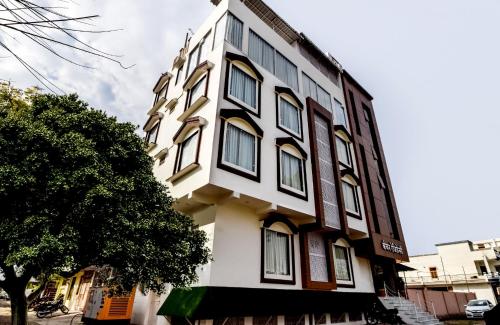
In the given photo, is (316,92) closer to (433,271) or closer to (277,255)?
(277,255)

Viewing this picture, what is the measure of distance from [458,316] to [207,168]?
28.0 metres

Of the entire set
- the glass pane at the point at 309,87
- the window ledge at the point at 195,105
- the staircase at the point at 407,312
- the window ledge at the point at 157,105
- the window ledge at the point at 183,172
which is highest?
the glass pane at the point at 309,87

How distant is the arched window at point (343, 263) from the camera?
41.6ft

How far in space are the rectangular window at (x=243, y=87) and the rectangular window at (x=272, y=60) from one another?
66.7 inches

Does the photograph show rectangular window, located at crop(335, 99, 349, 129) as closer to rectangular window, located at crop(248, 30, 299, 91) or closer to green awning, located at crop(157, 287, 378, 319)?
rectangular window, located at crop(248, 30, 299, 91)

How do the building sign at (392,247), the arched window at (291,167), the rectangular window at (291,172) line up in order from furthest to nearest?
1. the building sign at (392,247)
2. the rectangular window at (291,172)
3. the arched window at (291,167)

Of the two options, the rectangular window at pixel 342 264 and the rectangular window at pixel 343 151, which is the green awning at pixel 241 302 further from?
the rectangular window at pixel 343 151

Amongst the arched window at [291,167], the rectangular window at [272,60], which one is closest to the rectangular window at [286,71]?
the rectangular window at [272,60]

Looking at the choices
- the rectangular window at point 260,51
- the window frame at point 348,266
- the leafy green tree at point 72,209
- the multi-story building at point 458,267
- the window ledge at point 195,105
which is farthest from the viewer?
the multi-story building at point 458,267

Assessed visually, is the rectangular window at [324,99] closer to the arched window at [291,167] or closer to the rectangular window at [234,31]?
the arched window at [291,167]

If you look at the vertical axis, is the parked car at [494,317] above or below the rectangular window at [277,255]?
below

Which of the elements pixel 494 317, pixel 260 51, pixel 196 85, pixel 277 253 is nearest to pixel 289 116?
pixel 260 51

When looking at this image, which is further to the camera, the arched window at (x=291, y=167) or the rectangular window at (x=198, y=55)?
the rectangular window at (x=198, y=55)

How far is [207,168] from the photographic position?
9.09 metres
